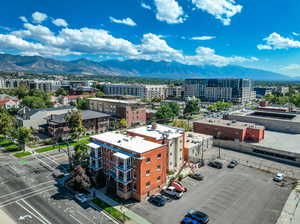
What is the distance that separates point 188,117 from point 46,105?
85231mm

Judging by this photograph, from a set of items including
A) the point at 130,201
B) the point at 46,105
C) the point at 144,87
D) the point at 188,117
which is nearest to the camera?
the point at 130,201

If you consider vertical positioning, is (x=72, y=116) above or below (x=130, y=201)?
above

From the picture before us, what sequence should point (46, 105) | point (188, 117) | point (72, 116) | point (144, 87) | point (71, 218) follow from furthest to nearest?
point (144, 87) < point (46, 105) < point (188, 117) < point (72, 116) < point (71, 218)

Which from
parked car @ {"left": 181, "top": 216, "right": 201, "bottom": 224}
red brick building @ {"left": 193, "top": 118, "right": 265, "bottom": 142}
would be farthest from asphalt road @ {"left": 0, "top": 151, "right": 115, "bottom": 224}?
red brick building @ {"left": 193, "top": 118, "right": 265, "bottom": 142}

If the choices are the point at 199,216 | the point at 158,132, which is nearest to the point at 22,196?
the point at 158,132

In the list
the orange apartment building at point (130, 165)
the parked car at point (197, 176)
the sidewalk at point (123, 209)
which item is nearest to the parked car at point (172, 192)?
the orange apartment building at point (130, 165)

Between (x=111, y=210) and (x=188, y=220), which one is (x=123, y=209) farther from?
(x=188, y=220)

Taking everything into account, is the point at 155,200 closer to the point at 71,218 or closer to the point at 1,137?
the point at 71,218

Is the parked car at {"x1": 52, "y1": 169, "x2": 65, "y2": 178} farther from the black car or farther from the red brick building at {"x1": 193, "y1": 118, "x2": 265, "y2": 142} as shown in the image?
the red brick building at {"x1": 193, "y1": 118, "x2": 265, "y2": 142}

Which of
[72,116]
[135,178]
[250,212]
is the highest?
[72,116]

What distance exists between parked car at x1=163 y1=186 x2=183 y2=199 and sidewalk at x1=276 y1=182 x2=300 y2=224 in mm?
16028

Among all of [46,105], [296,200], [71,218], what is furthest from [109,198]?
[46,105]

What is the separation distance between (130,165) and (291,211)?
28317 millimetres

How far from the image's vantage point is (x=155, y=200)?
3666 centimetres
